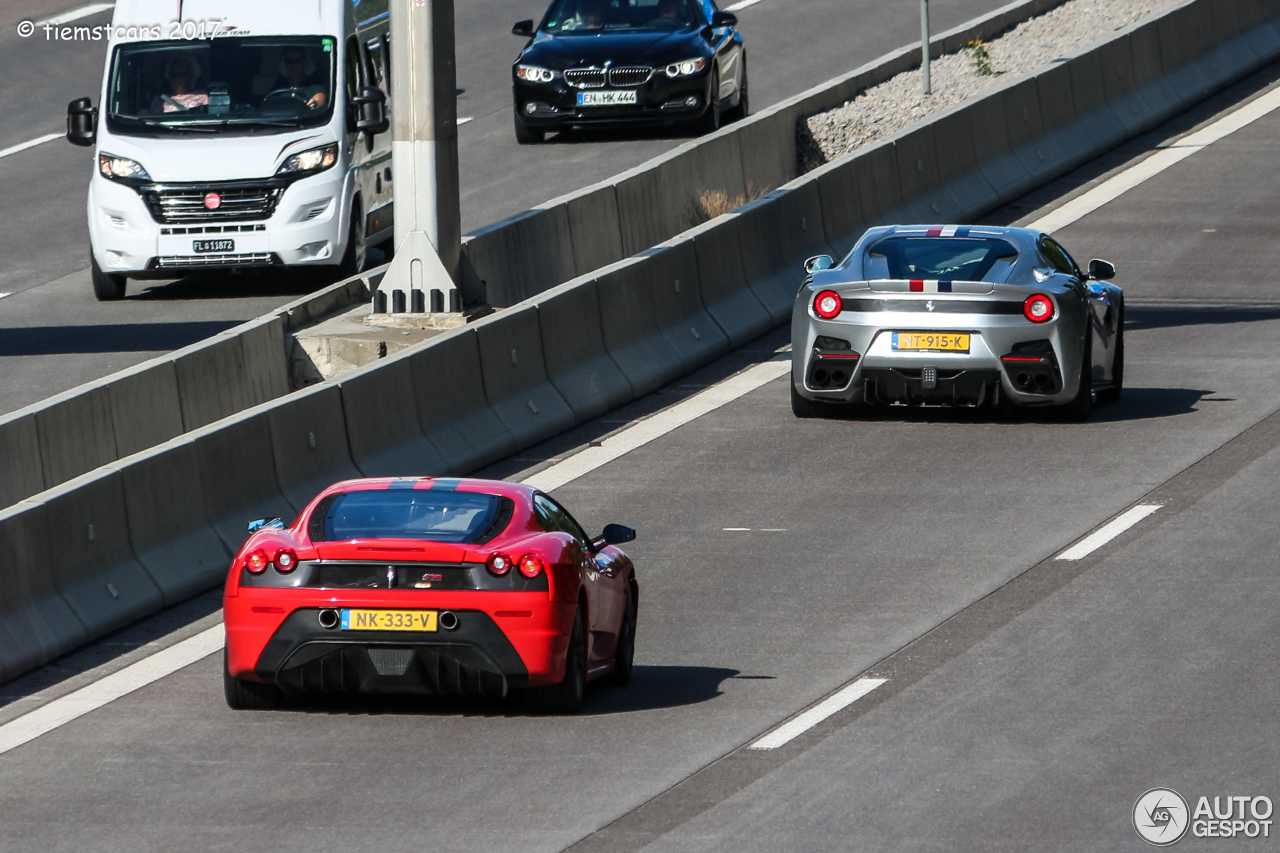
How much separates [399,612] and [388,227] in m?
14.4

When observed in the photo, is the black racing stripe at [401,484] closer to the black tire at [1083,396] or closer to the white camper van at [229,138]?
the black tire at [1083,396]

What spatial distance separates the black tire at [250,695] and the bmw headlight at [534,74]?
20017mm

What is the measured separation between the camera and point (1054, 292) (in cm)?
1734

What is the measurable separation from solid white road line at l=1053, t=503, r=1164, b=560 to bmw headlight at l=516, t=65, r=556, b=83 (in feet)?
53.7

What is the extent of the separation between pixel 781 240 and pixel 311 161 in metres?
4.39

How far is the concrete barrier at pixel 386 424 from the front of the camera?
50.4ft

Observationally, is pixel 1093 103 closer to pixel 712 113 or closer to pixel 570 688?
pixel 712 113

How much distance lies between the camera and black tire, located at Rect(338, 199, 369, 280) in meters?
22.9

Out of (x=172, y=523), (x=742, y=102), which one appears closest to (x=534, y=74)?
(x=742, y=102)

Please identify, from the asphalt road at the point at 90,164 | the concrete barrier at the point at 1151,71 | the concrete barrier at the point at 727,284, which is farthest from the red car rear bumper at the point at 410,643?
the concrete barrier at the point at 1151,71

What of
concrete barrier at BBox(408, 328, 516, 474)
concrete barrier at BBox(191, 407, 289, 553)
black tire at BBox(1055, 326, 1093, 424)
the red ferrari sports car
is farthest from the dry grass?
the red ferrari sports car

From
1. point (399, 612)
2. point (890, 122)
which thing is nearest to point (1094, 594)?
point (399, 612)

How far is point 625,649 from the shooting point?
36.6ft

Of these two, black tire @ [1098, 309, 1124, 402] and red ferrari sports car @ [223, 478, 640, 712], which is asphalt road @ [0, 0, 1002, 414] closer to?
black tire @ [1098, 309, 1124, 402]
